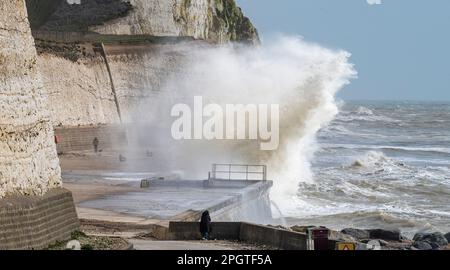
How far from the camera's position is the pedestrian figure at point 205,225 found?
17438 millimetres

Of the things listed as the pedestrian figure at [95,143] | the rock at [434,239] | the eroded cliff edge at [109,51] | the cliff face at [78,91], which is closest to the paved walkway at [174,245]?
the rock at [434,239]

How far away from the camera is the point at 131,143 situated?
49.9 meters

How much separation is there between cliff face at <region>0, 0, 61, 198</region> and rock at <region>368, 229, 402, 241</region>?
32.0 ft

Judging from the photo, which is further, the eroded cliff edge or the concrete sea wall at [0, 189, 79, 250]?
the eroded cliff edge

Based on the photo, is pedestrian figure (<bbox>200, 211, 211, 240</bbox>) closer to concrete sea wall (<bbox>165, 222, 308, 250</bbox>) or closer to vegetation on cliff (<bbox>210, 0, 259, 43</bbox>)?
concrete sea wall (<bbox>165, 222, 308, 250</bbox>)

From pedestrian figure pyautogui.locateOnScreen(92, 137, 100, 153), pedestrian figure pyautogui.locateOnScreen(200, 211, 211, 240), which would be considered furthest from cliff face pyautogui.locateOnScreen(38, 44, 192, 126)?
pedestrian figure pyautogui.locateOnScreen(200, 211, 211, 240)

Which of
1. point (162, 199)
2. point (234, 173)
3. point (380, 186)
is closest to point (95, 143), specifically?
point (234, 173)

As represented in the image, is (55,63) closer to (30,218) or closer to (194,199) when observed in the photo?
(194,199)

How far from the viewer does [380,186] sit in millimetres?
37219

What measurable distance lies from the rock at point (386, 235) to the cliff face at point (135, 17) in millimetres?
39756

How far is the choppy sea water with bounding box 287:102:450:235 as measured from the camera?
2723 centimetres

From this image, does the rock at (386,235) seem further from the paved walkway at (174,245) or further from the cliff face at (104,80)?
the cliff face at (104,80)
